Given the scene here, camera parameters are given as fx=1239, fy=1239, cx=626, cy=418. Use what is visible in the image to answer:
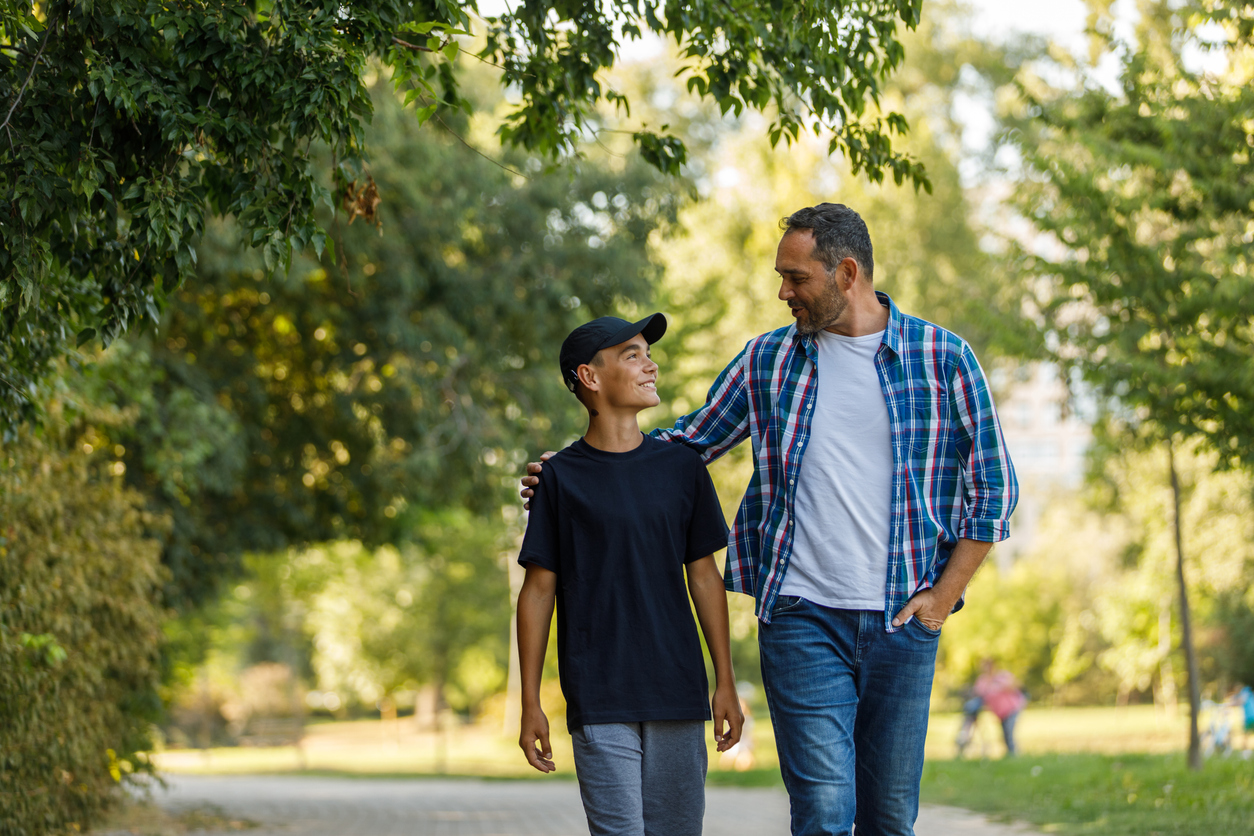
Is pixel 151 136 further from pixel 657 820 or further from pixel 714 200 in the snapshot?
pixel 714 200

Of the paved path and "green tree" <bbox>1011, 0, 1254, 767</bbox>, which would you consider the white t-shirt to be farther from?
the paved path

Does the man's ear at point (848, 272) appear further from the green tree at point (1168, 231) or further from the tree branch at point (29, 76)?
the green tree at point (1168, 231)

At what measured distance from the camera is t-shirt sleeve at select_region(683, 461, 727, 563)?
12.4 ft

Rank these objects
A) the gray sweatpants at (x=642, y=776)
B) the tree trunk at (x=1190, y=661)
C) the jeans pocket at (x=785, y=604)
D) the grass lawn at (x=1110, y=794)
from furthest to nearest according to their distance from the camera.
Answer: the tree trunk at (x=1190, y=661)
the grass lawn at (x=1110, y=794)
the jeans pocket at (x=785, y=604)
the gray sweatpants at (x=642, y=776)

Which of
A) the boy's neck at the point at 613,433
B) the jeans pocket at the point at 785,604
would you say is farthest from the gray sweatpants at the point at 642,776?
the boy's neck at the point at 613,433

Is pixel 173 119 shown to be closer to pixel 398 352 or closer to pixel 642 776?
pixel 642 776

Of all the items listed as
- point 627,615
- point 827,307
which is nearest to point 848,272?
point 827,307

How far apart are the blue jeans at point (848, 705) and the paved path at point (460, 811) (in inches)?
253

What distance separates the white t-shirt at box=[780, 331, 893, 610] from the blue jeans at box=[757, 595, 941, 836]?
8cm

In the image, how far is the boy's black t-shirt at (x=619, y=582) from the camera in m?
3.57

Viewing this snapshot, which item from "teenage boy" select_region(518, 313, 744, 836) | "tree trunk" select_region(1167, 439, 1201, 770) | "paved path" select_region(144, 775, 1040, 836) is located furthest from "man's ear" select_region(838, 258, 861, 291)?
"tree trunk" select_region(1167, 439, 1201, 770)

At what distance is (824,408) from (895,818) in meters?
1.23

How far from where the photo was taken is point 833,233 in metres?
3.74

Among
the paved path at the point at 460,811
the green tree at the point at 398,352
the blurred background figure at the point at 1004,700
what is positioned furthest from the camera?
the blurred background figure at the point at 1004,700
